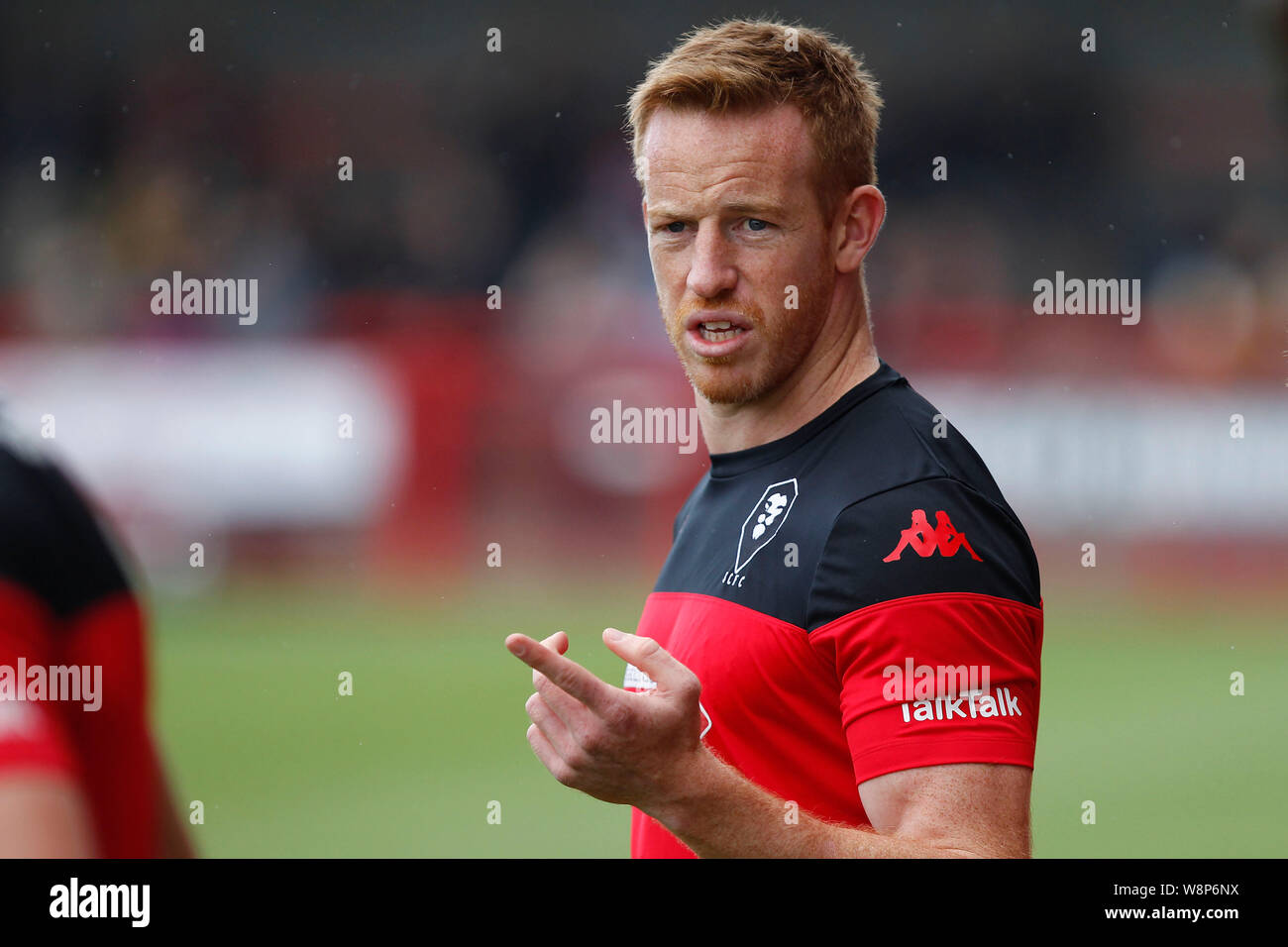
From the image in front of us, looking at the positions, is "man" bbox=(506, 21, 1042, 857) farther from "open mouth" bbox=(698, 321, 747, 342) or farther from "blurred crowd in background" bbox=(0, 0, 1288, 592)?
"blurred crowd in background" bbox=(0, 0, 1288, 592)

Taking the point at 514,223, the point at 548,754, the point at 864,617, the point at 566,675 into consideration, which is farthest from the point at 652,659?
the point at 514,223

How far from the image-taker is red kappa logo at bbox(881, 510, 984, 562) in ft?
7.70

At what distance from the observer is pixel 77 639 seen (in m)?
1.54

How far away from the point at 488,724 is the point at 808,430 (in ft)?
22.9

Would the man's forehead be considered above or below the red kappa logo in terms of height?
above

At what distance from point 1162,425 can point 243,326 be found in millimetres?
7633

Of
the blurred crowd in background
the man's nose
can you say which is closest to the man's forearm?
the man's nose

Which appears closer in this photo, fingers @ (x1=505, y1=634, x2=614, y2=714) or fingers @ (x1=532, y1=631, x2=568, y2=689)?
fingers @ (x1=505, y1=634, x2=614, y2=714)

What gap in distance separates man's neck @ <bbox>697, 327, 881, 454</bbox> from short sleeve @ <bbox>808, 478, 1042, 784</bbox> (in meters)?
0.42

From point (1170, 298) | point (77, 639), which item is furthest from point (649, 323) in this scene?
point (77, 639)

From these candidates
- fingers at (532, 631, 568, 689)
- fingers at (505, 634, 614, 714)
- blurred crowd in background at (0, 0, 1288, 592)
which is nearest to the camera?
fingers at (505, 634, 614, 714)

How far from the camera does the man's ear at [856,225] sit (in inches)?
113

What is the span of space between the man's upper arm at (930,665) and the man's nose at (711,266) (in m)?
0.59

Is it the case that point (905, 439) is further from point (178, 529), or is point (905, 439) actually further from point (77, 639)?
point (178, 529)
